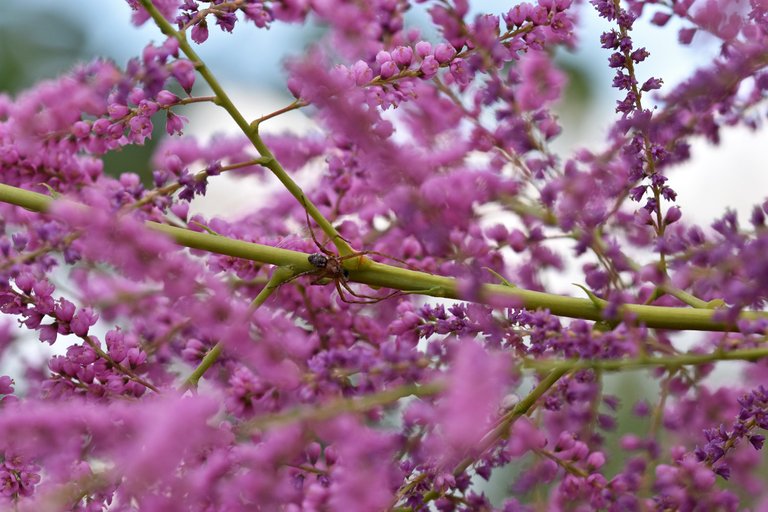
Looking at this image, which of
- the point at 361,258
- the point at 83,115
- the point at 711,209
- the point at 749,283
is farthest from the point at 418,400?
the point at 711,209

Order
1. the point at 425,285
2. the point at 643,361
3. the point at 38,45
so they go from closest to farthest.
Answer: the point at 643,361 < the point at 425,285 < the point at 38,45

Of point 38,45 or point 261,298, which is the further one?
point 38,45

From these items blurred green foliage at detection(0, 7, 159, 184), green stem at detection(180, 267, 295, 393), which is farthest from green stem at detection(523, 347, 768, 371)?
blurred green foliage at detection(0, 7, 159, 184)

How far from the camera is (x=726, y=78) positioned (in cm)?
47

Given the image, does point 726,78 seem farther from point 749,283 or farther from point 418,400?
point 418,400

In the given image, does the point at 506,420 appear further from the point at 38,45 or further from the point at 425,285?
the point at 38,45

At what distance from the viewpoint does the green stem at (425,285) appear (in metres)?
0.59

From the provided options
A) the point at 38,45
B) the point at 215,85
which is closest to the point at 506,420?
the point at 215,85

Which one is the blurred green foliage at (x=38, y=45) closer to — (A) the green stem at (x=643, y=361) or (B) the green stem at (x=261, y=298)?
(B) the green stem at (x=261, y=298)

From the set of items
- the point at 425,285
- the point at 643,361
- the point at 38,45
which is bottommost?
the point at 643,361

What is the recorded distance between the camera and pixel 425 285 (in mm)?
634

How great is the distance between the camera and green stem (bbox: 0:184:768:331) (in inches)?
23.4

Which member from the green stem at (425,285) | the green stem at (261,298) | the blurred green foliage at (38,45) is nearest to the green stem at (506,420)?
A: the green stem at (425,285)

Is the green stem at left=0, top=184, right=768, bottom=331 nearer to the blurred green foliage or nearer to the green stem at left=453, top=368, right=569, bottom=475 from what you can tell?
the green stem at left=453, top=368, right=569, bottom=475
